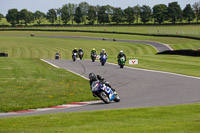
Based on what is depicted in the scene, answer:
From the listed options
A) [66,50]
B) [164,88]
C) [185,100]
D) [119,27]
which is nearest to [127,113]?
[185,100]

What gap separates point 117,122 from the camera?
10023mm

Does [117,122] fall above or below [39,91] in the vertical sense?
above

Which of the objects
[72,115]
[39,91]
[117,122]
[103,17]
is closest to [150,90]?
[39,91]

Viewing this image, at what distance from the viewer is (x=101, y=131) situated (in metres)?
8.49

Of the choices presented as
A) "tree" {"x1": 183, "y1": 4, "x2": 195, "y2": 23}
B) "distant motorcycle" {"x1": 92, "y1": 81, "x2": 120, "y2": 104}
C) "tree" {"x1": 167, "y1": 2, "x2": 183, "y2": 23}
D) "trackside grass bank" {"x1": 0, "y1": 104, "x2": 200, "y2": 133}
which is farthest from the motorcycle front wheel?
"tree" {"x1": 183, "y1": 4, "x2": 195, "y2": 23}

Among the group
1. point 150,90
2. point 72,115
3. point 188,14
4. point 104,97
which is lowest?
point 150,90

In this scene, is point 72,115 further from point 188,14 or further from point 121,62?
point 188,14

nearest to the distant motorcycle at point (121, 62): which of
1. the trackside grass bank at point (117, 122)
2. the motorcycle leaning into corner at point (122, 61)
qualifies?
the motorcycle leaning into corner at point (122, 61)

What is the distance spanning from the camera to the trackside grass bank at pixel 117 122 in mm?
8688

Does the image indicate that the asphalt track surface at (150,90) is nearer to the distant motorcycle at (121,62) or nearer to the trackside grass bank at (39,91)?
the trackside grass bank at (39,91)

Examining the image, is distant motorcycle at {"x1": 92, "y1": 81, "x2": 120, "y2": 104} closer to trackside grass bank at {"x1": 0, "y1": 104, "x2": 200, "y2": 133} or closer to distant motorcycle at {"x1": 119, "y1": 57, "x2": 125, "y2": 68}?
trackside grass bank at {"x1": 0, "y1": 104, "x2": 200, "y2": 133}

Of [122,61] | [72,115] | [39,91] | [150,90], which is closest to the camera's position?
[72,115]

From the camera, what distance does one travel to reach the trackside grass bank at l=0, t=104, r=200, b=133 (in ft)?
28.5

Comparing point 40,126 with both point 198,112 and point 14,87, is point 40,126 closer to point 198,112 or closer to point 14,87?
point 198,112
